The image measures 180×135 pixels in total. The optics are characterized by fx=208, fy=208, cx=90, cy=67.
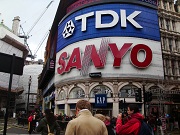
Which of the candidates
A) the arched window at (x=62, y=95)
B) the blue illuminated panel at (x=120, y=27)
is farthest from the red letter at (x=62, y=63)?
the arched window at (x=62, y=95)

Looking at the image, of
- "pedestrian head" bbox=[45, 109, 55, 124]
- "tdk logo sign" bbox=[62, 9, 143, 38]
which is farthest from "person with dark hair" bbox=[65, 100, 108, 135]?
"tdk logo sign" bbox=[62, 9, 143, 38]

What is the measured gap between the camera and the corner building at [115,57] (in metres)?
30.7

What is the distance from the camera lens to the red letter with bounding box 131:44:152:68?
31.1 m

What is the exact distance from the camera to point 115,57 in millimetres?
30891

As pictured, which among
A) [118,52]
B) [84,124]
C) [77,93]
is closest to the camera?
[84,124]

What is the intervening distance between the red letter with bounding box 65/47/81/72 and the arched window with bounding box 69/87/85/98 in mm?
3485

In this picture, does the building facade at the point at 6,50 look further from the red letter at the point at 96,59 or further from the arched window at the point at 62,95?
the red letter at the point at 96,59

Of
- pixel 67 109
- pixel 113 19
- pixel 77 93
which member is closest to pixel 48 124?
pixel 77 93

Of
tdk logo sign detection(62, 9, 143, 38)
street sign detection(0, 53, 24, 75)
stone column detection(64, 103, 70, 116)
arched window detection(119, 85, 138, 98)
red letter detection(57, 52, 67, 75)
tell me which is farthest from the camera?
red letter detection(57, 52, 67, 75)

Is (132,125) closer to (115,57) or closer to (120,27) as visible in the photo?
(115,57)

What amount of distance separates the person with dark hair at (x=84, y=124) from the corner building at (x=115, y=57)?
2635 cm

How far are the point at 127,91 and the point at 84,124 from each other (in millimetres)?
28101

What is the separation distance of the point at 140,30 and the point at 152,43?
114 inches

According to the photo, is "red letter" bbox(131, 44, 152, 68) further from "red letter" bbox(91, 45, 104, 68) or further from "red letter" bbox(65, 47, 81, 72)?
"red letter" bbox(65, 47, 81, 72)
